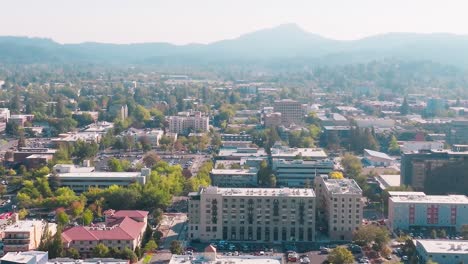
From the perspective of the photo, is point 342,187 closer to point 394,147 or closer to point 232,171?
point 232,171

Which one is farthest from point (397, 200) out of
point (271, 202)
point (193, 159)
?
point (193, 159)

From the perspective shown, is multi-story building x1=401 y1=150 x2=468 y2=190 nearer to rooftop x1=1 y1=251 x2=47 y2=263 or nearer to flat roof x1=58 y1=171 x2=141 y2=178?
flat roof x1=58 y1=171 x2=141 y2=178

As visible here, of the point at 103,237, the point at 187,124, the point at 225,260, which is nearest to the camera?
the point at 225,260

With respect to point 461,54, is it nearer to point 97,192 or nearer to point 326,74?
point 326,74

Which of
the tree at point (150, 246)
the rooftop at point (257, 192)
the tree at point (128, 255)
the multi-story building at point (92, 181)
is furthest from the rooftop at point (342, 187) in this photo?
the multi-story building at point (92, 181)

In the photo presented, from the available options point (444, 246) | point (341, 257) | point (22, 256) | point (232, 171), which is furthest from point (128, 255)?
point (232, 171)

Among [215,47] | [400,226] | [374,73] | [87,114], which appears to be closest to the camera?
[400,226]
